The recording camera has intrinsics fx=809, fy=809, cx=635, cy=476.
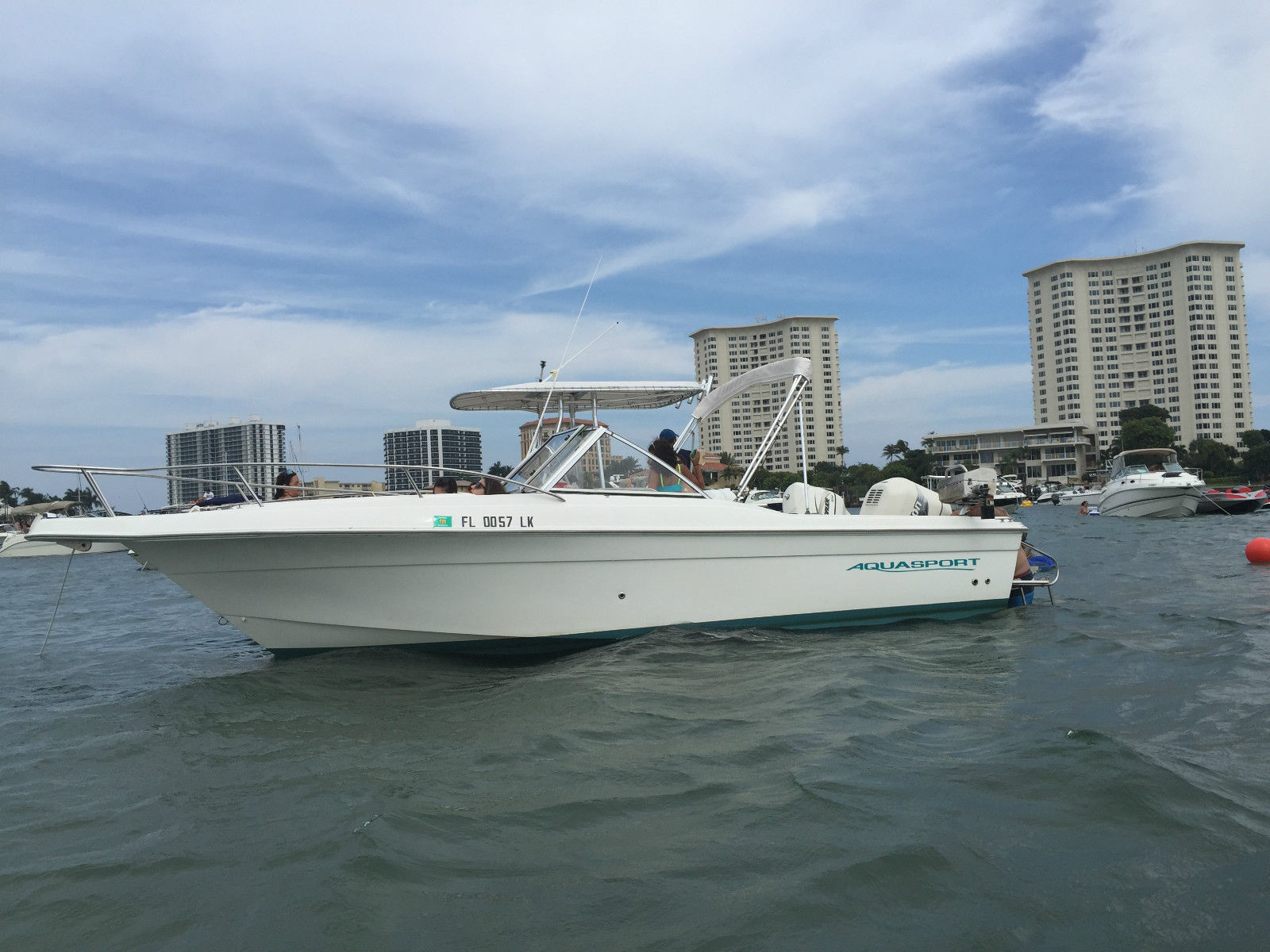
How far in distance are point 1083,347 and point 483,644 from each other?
133 metres

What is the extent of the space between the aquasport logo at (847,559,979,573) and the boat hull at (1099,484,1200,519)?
27827 millimetres

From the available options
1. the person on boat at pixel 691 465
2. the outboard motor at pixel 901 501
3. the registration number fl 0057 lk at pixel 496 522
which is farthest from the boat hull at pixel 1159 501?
the registration number fl 0057 lk at pixel 496 522

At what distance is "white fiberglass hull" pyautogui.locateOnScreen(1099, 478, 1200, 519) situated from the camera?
98.2ft

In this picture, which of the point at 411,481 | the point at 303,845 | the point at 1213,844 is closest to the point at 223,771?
the point at 303,845

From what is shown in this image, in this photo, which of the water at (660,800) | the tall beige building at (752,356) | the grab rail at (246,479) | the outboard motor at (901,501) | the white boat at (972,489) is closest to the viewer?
the water at (660,800)

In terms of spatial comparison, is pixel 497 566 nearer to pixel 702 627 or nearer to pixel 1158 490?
pixel 702 627

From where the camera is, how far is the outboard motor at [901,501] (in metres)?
7.48

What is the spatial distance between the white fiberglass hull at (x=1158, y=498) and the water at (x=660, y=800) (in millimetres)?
28185

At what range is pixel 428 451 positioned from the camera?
22.8 feet

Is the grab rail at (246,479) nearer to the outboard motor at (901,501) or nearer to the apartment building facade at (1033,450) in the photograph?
the outboard motor at (901,501)

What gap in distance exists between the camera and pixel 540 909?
2.47 meters

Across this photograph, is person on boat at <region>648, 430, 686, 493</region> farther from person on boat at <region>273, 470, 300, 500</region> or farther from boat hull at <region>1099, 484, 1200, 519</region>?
boat hull at <region>1099, 484, 1200, 519</region>

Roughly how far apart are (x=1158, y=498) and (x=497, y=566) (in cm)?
3240

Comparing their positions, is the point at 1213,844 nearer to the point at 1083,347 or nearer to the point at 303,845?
the point at 303,845
